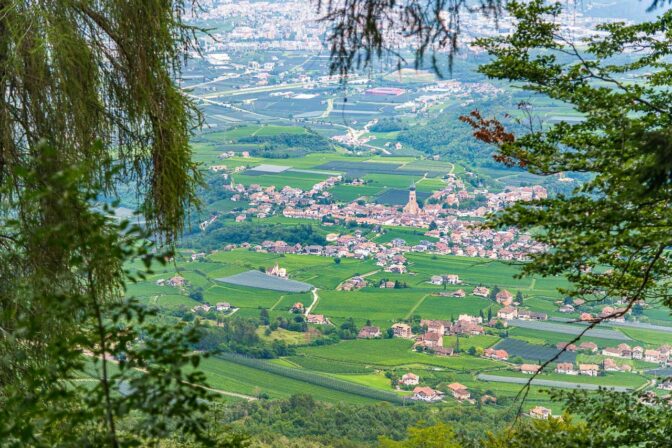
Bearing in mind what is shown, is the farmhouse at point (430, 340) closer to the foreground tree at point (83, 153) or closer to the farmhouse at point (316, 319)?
the farmhouse at point (316, 319)

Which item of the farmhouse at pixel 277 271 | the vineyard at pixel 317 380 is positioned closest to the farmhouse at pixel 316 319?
the vineyard at pixel 317 380

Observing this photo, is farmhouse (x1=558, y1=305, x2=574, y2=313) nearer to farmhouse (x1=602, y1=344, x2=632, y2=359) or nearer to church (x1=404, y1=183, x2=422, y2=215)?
farmhouse (x1=602, y1=344, x2=632, y2=359)

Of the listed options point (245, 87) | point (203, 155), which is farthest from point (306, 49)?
point (203, 155)

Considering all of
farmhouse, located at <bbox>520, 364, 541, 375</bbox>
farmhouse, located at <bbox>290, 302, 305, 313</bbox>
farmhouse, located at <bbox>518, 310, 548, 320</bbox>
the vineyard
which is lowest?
the vineyard

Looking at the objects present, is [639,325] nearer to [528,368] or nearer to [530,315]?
[530,315]

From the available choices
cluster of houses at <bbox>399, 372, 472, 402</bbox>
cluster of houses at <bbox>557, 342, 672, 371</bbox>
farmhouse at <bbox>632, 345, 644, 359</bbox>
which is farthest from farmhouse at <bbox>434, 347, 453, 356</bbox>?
farmhouse at <bbox>632, 345, 644, 359</bbox>

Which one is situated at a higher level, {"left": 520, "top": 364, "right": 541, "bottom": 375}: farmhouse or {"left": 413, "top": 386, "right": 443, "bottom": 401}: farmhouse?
{"left": 520, "top": 364, "right": 541, "bottom": 375}: farmhouse
